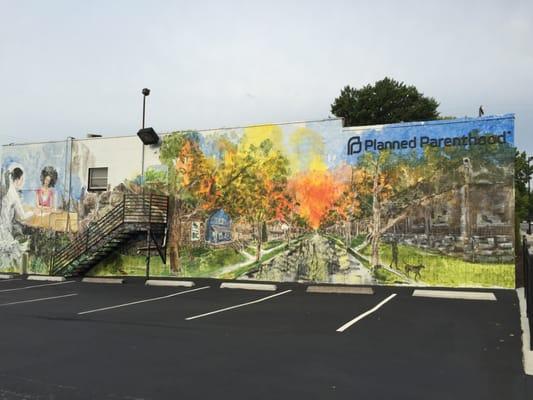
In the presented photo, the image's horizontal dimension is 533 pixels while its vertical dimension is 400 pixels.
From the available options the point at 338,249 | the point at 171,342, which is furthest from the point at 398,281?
the point at 171,342

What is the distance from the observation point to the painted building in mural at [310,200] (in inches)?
640

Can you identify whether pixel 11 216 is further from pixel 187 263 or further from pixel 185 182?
pixel 187 263

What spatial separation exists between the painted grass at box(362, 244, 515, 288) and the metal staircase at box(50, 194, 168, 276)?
9.25 metres

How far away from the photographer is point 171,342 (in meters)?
8.81

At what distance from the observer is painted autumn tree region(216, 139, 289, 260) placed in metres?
19.1

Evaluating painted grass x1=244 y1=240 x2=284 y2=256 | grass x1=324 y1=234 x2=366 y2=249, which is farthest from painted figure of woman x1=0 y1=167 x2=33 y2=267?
grass x1=324 y1=234 x2=366 y2=249

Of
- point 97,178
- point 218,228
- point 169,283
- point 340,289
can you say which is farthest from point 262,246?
point 97,178

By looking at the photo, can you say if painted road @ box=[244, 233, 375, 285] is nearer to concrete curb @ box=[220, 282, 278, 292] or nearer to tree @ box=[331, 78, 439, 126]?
concrete curb @ box=[220, 282, 278, 292]

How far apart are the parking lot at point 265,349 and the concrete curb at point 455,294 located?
16.9 inches

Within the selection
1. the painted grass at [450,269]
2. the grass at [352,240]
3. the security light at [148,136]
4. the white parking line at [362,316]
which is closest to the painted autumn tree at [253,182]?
the grass at [352,240]

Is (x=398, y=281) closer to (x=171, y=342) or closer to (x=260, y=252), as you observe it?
(x=260, y=252)

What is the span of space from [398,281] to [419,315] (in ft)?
18.9

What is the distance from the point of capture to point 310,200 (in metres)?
18.6

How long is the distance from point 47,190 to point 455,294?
742 inches
